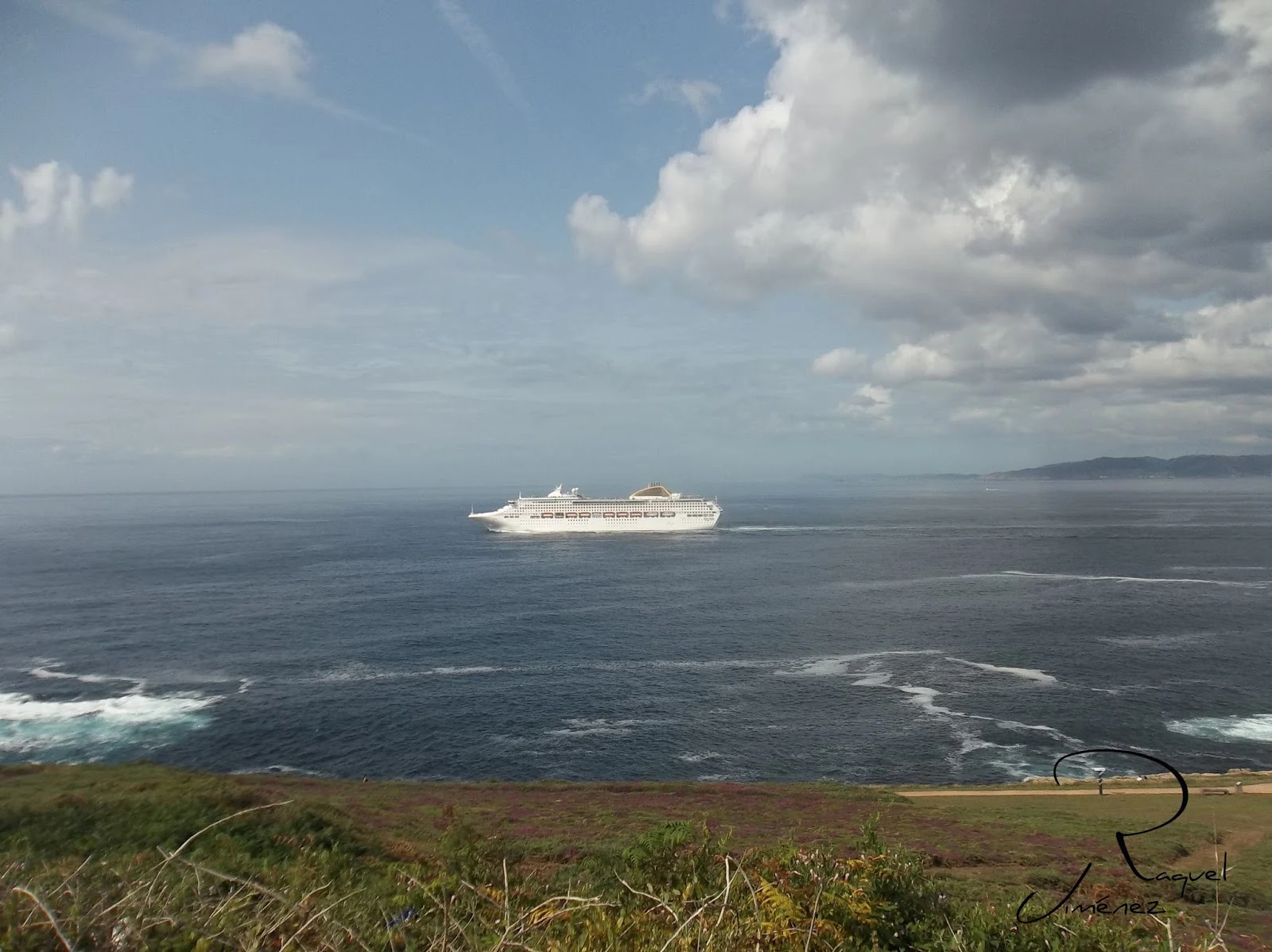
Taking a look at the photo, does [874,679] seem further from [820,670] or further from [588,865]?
[588,865]

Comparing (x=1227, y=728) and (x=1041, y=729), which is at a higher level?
(x=1041, y=729)

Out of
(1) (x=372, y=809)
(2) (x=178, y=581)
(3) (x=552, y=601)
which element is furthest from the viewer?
(2) (x=178, y=581)

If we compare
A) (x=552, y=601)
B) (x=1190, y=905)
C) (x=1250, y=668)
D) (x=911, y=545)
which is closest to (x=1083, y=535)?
(x=911, y=545)

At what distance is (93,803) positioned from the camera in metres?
17.6

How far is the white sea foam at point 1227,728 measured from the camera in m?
36.5

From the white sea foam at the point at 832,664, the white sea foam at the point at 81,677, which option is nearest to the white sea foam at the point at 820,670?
the white sea foam at the point at 832,664

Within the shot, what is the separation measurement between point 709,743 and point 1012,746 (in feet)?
48.3

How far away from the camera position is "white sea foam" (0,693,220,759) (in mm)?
35969

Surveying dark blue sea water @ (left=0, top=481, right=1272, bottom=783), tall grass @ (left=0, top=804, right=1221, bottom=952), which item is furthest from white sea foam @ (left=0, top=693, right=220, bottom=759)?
tall grass @ (left=0, top=804, right=1221, bottom=952)

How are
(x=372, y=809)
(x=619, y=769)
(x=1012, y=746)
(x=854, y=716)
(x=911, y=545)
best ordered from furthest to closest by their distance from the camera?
(x=911, y=545) → (x=854, y=716) → (x=1012, y=746) → (x=619, y=769) → (x=372, y=809)

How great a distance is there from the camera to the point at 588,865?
15.9 metres

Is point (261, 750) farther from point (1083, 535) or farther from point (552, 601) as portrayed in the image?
point (1083, 535)

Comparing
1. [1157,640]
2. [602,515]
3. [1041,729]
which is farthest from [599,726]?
[602,515]

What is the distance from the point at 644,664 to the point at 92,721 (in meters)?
31.3
